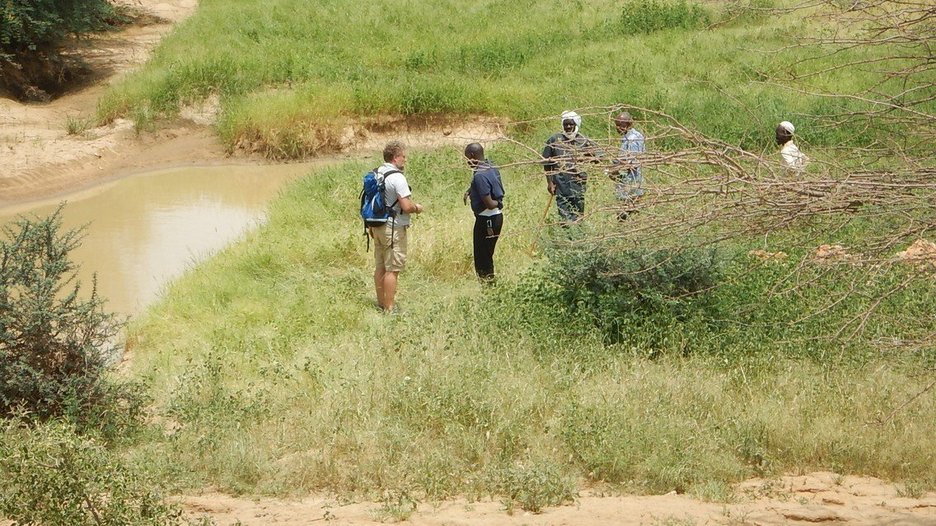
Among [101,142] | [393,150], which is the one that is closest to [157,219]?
[101,142]

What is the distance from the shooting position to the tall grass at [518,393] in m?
7.28

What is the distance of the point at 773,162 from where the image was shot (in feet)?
20.1

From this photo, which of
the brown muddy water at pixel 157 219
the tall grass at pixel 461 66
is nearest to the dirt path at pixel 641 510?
the brown muddy water at pixel 157 219

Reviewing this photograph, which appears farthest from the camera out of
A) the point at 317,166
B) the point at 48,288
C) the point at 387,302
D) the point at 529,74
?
the point at 529,74

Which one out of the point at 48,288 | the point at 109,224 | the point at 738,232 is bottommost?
the point at 109,224

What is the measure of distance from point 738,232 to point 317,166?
13079 mm

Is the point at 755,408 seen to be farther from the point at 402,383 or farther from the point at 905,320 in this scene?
the point at 402,383

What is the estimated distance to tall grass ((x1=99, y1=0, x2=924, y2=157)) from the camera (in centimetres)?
1805

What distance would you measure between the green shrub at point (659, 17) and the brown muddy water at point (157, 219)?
26.9ft

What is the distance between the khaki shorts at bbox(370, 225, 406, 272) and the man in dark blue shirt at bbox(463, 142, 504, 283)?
30.0 inches

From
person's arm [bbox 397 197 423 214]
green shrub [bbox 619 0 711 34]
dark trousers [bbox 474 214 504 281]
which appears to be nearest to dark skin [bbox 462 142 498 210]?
dark trousers [bbox 474 214 504 281]

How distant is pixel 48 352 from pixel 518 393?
142 inches

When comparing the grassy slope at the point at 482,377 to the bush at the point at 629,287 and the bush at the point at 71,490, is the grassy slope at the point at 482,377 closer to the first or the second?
the bush at the point at 629,287

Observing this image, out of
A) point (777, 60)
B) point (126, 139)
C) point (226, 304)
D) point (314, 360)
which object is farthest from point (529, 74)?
point (314, 360)
